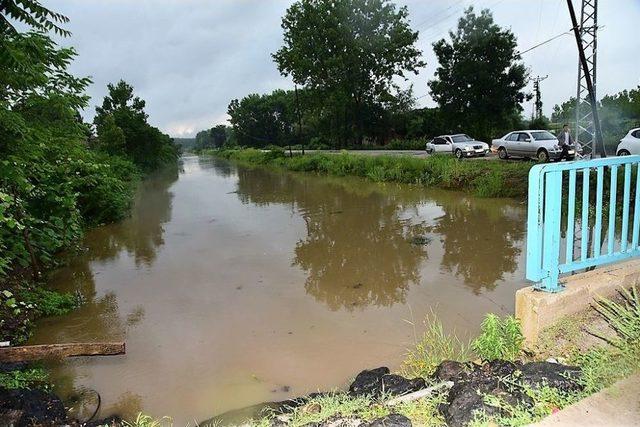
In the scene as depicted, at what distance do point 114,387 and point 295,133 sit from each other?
68.4 metres

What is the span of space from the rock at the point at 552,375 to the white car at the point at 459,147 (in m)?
19.7

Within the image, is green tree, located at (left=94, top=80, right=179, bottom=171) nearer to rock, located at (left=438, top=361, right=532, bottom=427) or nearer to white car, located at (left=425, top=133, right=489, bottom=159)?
white car, located at (left=425, top=133, right=489, bottom=159)

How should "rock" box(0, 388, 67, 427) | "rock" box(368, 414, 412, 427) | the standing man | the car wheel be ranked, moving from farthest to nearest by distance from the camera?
1. the car wheel
2. the standing man
3. "rock" box(0, 388, 67, 427)
4. "rock" box(368, 414, 412, 427)

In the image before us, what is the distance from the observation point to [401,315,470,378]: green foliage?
12.5 feet

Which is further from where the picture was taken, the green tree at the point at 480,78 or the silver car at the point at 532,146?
the green tree at the point at 480,78

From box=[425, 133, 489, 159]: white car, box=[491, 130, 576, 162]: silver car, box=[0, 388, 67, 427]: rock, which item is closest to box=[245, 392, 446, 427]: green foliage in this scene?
box=[0, 388, 67, 427]: rock

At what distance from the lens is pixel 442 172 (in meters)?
17.0

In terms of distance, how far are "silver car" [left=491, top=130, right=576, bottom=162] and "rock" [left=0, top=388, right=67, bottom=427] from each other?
1674cm

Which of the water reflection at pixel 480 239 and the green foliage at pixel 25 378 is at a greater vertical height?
the green foliage at pixel 25 378

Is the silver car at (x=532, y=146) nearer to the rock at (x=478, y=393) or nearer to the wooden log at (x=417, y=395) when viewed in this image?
the rock at (x=478, y=393)

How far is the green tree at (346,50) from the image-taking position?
3831 centimetres

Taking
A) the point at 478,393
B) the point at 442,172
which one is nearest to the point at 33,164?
the point at 478,393

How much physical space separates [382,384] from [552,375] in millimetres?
1273

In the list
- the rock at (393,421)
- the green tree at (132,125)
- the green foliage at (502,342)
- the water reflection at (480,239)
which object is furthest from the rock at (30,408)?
the green tree at (132,125)
